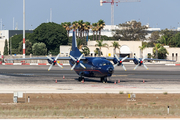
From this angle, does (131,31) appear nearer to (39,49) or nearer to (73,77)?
(39,49)

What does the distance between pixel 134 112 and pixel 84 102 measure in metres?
5.42

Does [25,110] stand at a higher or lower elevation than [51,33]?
lower

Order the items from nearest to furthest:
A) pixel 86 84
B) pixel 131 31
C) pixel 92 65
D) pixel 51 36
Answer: pixel 86 84 < pixel 92 65 < pixel 51 36 < pixel 131 31

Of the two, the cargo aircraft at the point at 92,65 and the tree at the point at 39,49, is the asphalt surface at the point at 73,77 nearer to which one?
the cargo aircraft at the point at 92,65

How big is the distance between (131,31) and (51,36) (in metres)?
57.4

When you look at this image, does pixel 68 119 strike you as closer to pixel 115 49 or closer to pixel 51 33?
pixel 115 49

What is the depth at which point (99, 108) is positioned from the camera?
22.7m

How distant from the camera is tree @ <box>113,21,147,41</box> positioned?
172500 millimetres

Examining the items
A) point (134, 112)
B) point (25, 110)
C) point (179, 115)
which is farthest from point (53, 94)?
point (179, 115)

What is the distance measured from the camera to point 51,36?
13225cm

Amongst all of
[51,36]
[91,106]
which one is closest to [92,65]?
[91,106]

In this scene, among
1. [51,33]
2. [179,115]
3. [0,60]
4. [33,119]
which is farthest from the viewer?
[51,33]

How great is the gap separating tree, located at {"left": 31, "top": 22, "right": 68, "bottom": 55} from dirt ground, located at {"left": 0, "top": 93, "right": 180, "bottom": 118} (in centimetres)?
10328

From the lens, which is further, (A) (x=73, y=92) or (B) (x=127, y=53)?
(B) (x=127, y=53)
